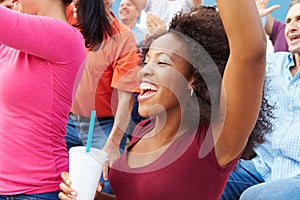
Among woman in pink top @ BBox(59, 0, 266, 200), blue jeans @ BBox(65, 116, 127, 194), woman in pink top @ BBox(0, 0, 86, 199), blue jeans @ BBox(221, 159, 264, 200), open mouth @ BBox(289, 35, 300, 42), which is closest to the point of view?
woman in pink top @ BBox(59, 0, 266, 200)

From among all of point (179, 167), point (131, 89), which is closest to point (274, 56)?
point (131, 89)

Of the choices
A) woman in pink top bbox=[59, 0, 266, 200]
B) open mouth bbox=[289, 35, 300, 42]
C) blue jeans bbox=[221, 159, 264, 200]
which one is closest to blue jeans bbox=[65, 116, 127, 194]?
blue jeans bbox=[221, 159, 264, 200]

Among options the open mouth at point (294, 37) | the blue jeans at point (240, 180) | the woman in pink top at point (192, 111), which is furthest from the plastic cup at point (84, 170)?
the open mouth at point (294, 37)

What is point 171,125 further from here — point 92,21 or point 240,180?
point 240,180

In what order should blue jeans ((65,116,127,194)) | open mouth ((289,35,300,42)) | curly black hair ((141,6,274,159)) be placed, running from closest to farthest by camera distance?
curly black hair ((141,6,274,159)) < blue jeans ((65,116,127,194)) < open mouth ((289,35,300,42))

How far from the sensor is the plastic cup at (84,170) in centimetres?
111

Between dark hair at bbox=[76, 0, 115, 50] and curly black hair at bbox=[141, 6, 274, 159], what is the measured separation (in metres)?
0.45

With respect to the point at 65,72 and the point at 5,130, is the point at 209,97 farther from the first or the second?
the point at 5,130

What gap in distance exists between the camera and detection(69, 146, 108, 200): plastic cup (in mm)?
1112

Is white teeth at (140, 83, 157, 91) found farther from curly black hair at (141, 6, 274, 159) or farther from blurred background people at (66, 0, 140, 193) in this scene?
blurred background people at (66, 0, 140, 193)

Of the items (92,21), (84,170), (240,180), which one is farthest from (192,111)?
(240,180)

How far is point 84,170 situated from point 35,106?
21 cm

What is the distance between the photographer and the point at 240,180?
1.88 metres

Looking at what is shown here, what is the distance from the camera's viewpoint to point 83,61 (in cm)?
129
